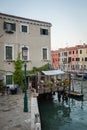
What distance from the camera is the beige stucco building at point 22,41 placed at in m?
24.4

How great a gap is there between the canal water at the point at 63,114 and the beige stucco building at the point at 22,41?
5844mm

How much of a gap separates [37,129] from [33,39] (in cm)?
1823

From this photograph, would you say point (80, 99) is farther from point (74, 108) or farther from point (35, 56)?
point (35, 56)

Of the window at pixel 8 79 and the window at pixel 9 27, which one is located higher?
the window at pixel 9 27

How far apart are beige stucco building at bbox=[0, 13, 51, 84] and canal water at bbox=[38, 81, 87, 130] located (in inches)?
230

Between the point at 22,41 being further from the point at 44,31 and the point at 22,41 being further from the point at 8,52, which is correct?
the point at 44,31

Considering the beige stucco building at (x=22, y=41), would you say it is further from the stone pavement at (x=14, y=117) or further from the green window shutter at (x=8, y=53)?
the stone pavement at (x=14, y=117)

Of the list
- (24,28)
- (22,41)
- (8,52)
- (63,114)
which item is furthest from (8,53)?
(63,114)

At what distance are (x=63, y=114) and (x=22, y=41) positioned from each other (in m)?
11.0

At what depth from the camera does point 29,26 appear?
2636 centimetres

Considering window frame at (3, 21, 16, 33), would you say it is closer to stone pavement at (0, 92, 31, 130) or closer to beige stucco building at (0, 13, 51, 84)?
beige stucco building at (0, 13, 51, 84)

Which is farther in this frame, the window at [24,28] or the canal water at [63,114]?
the window at [24,28]

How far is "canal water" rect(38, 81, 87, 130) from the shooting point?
16511 millimetres

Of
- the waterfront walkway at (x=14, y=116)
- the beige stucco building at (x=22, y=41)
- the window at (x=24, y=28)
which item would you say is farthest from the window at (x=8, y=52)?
the waterfront walkway at (x=14, y=116)
